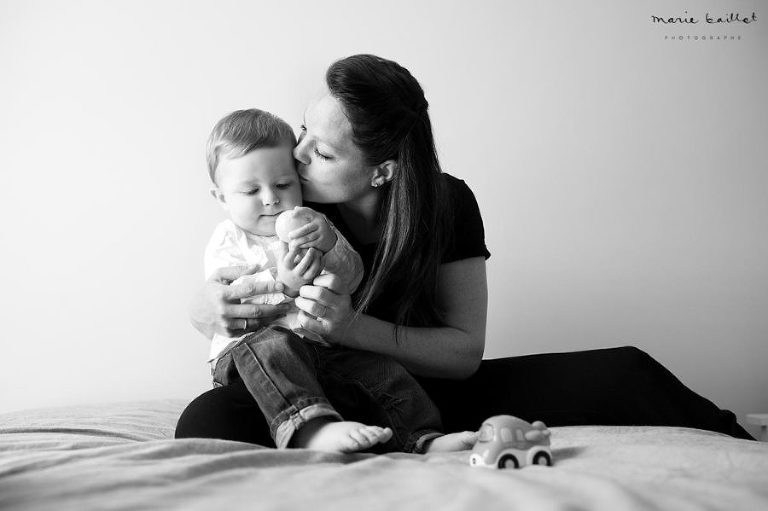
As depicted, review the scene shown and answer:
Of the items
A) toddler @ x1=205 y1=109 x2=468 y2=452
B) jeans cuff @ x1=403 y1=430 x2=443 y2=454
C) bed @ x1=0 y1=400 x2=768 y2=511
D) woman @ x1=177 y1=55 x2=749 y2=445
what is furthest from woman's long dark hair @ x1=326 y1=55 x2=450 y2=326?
bed @ x1=0 y1=400 x2=768 y2=511

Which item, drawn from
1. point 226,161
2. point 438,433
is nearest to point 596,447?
point 438,433

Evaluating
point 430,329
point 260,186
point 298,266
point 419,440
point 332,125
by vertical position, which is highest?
point 332,125

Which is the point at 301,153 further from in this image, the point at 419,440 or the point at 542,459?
the point at 542,459

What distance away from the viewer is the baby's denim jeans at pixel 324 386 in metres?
1.25

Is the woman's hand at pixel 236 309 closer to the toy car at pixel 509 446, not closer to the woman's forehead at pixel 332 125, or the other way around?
the woman's forehead at pixel 332 125

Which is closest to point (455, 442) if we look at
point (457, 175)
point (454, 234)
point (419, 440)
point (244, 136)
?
point (419, 440)

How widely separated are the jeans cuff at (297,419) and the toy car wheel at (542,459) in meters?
0.32

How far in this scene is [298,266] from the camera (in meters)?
1.41

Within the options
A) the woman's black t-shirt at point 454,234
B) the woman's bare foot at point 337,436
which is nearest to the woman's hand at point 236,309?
the woman's black t-shirt at point 454,234

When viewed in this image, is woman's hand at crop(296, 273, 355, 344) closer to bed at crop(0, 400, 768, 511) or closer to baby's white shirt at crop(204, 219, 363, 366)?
baby's white shirt at crop(204, 219, 363, 366)

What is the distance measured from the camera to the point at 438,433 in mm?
1365

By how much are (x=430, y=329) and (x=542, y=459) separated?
598mm

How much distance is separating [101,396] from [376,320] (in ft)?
3.95

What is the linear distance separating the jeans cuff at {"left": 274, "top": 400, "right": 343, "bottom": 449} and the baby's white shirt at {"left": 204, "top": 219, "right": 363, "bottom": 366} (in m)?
0.27
